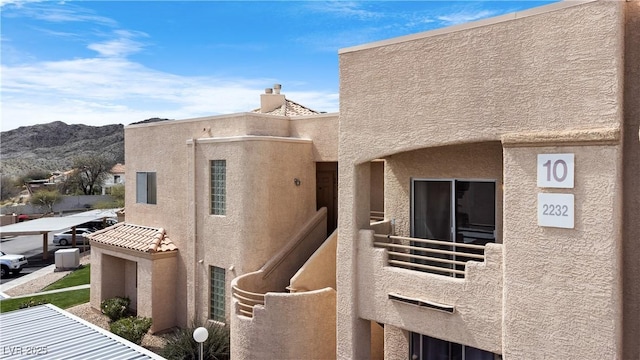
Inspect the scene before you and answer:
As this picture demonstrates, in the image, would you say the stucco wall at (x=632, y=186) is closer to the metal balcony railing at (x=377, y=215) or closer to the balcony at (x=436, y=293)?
the balcony at (x=436, y=293)

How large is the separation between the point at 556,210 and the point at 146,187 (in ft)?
59.8

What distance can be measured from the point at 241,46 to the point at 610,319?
21274 millimetres

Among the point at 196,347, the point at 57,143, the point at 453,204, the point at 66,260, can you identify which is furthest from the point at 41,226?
the point at 57,143

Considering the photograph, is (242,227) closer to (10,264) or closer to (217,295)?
(217,295)

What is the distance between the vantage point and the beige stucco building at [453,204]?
25.7 feet

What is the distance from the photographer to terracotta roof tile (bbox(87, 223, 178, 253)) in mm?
19094

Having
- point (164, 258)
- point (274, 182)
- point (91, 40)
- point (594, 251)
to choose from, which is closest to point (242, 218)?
point (274, 182)

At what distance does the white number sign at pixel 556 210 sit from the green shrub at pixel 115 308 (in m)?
17.7

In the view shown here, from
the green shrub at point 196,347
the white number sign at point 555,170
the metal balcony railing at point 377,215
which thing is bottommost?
the green shrub at point 196,347

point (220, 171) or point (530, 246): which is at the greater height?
point (220, 171)

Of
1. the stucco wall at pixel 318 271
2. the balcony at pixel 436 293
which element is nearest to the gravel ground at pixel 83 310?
the stucco wall at pixel 318 271

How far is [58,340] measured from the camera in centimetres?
1091

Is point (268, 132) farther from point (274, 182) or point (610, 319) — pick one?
point (610, 319)

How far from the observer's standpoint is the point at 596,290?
25.3 feet
